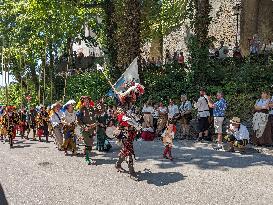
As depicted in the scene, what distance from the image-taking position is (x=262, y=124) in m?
12.8

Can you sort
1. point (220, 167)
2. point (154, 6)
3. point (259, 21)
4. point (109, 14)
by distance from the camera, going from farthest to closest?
point (259, 21) < point (154, 6) < point (109, 14) < point (220, 167)

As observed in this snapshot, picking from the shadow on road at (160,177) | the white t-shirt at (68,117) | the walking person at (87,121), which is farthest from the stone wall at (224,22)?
the shadow on road at (160,177)

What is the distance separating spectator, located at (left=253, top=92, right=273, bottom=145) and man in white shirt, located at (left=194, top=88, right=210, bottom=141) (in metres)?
1.92

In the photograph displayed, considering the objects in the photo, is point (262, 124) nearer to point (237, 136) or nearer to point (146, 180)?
point (237, 136)

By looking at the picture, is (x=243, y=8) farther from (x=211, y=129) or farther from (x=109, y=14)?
(x=211, y=129)

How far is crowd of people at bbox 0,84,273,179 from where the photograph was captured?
31.3 ft

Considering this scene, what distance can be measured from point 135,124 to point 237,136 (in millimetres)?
4228

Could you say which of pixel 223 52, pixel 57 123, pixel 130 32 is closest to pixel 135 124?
pixel 57 123

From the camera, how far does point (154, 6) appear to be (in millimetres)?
25375

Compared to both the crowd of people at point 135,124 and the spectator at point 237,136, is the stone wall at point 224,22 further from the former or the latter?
the spectator at point 237,136

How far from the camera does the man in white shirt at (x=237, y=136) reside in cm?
1212

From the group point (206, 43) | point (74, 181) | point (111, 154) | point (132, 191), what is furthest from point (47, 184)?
point (206, 43)

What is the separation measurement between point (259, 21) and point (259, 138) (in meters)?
16.7

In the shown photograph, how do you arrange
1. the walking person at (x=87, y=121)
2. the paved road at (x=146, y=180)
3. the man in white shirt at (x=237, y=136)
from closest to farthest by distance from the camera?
the paved road at (x=146, y=180) → the walking person at (x=87, y=121) → the man in white shirt at (x=237, y=136)
